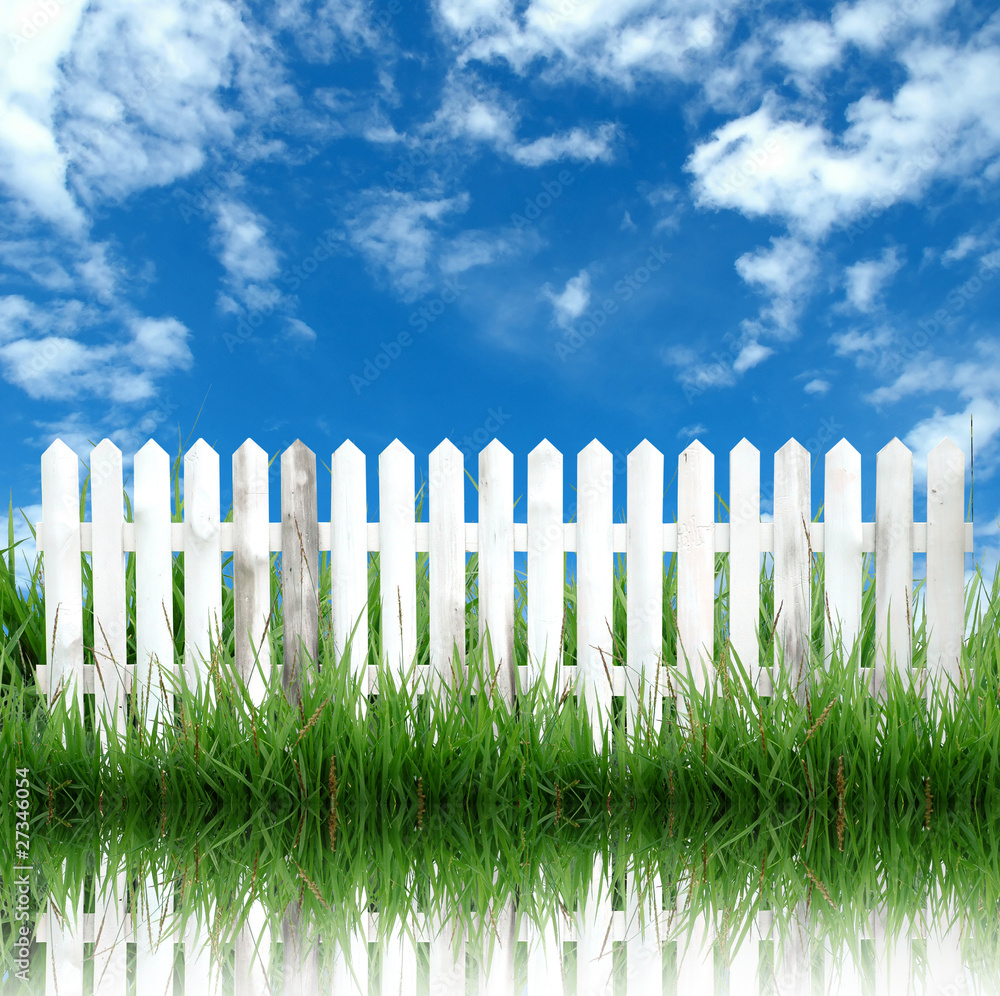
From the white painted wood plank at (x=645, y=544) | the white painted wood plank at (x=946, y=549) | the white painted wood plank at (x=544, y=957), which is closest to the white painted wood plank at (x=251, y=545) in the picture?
the white painted wood plank at (x=645, y=544)

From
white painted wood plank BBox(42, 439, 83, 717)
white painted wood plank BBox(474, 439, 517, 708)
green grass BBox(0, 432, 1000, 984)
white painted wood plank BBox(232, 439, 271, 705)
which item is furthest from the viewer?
white painted wood plank BBox(42, 439, 83, 717)

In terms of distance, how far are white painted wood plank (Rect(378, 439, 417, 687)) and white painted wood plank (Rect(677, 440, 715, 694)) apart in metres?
1.28

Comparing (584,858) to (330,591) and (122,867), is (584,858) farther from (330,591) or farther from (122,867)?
(330,591)

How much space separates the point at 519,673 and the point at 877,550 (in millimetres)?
1825

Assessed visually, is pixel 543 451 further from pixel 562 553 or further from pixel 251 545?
pixel 251 545

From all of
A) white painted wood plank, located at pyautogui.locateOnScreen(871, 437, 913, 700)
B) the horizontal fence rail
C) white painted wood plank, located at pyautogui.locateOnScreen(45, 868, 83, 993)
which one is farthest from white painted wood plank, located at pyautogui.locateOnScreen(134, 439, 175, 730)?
white painted wood plank, located at pyautogui.locateOnScreen(871, 437, 913, 700)

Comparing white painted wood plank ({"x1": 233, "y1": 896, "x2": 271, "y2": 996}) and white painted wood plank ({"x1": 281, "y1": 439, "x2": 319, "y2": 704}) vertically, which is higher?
white painted wood plank ({"x1": 281, "y1": 439, "x2": 319, "y2": 704})

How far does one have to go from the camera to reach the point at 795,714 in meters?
3.42

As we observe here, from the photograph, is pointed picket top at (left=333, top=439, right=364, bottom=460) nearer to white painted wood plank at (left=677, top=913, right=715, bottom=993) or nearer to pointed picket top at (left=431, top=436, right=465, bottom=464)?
pointed picket top at (left=431, top=436, right=465, bottom=464)

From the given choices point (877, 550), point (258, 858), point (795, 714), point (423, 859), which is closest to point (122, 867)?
point (258, 858)

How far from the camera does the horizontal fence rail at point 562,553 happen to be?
171 inches

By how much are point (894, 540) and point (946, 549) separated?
0.26 m

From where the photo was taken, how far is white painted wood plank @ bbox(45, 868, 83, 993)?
195cm

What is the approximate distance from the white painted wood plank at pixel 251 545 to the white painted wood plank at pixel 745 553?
226 centimetres
